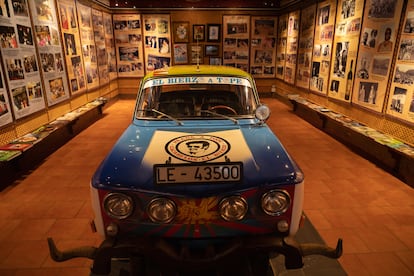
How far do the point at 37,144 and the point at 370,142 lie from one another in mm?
5958

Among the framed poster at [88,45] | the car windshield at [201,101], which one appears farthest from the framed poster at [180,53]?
the car windshield at [201,101]

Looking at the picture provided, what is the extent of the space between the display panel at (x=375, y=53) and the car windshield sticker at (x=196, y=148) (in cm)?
388

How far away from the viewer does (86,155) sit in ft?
18.5

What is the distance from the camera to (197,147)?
2293 millimetres

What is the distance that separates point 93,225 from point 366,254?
2574 mm

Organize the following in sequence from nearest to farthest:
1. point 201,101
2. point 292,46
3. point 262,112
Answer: point 262,112 < point 201,101 < point 292,46

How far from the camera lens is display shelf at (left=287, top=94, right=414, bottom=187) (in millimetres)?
4379

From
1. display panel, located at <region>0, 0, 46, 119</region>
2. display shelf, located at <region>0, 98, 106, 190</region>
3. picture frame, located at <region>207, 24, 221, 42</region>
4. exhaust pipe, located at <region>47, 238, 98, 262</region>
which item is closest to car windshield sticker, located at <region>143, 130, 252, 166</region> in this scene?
exhaust pipe, located at <region>47, 238, 98, 262</region>

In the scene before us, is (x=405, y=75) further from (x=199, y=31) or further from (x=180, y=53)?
(x=180, y=53)

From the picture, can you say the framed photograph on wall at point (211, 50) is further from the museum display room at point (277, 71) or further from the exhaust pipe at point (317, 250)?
the exhaust pipe at point (317, 250)

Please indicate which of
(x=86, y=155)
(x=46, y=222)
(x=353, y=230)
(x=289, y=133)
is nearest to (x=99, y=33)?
(x=86, y=155)

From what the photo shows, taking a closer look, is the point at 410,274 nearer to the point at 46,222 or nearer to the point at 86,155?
the point at 46,222

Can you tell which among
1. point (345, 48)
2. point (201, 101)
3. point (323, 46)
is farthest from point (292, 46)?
point (201, 101)

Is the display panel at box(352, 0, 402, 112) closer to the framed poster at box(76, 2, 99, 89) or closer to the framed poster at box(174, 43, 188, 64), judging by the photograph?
the framed poster at box(76, 2, 99, 89)
